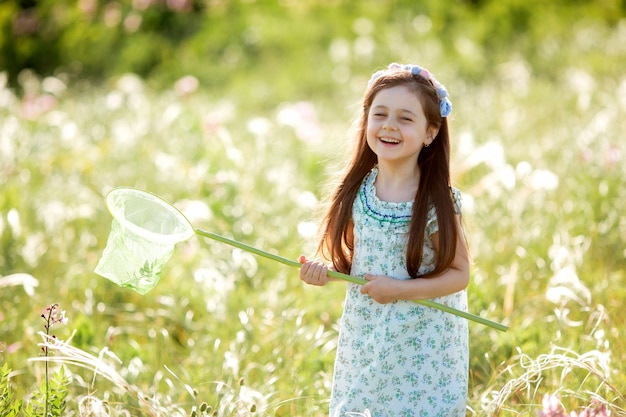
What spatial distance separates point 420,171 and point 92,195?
3.26 m

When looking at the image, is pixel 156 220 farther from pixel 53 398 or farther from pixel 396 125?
pixel 396 125

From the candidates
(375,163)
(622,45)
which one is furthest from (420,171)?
(622,45)

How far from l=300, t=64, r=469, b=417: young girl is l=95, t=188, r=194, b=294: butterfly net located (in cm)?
45

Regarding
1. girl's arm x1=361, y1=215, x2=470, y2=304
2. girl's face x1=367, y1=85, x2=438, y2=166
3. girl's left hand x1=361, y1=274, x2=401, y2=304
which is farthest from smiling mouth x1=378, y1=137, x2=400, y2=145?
girl's left hand x1=361, y1=274, x2=401, y2=304

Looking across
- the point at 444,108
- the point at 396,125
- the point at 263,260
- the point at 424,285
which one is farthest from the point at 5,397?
the point at 263,260

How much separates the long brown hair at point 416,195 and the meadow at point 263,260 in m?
0.27

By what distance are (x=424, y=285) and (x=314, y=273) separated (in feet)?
1.10

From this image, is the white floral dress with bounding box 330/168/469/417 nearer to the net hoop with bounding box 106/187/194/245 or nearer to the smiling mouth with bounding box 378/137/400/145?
the smiling mouth with bounding box 378/137/400/145

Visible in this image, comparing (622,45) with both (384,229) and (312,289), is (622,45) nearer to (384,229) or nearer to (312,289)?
(312,289)

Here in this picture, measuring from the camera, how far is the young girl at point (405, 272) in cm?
264

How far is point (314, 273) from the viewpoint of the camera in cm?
268

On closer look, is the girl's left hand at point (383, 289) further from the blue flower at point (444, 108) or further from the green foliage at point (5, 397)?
the green foliage at point (5, 397)

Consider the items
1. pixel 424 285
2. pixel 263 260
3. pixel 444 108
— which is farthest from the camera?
pixel 263 260

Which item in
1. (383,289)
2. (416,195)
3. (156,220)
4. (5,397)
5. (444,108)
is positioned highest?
(444,108)
